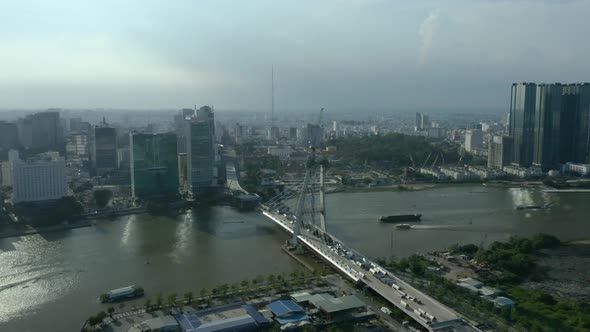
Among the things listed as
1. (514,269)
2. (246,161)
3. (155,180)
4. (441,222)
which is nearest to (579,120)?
(441,222)

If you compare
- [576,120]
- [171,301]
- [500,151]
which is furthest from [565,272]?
[576,120]

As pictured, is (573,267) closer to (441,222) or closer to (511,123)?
(441,222)

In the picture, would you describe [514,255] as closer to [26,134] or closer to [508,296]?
[508,296]

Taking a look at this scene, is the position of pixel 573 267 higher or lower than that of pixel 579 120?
lower

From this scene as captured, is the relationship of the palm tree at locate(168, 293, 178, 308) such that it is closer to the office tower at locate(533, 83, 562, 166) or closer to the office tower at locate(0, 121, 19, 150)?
the office tower at locate(533, 83, 562, 166)

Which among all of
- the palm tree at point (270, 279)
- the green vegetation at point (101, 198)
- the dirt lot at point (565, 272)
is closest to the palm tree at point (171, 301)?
the palm tree at point (270, 279)

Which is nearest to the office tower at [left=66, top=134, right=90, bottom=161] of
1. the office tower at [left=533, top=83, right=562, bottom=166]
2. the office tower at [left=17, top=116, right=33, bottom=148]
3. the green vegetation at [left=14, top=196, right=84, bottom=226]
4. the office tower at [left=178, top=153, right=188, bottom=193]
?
the office tower at [left=17, top=116, right=33, bottom=148]
